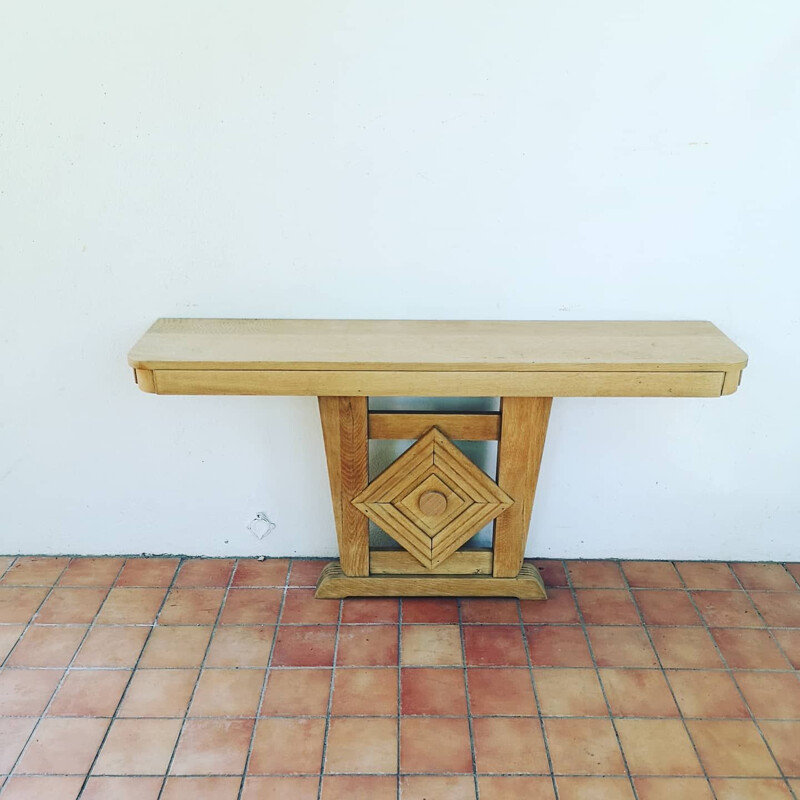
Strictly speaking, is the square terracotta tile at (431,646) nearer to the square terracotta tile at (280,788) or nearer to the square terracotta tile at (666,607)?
the square terracotta tile at (280,788)

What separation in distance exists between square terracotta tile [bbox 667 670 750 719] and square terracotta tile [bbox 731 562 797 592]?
19.9 inches

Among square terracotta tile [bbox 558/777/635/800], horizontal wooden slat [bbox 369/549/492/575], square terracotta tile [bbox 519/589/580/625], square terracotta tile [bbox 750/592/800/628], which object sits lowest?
square terracotta tile [bbox 750/592/800/628]

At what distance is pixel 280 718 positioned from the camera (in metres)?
2.14

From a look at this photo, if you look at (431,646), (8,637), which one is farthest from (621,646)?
(8,637)

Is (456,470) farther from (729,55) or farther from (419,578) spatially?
(729,55)

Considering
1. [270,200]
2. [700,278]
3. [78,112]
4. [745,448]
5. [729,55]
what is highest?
[729,55]

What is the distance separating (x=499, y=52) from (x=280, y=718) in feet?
6.49

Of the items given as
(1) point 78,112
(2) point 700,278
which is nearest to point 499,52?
(2) point 700,278

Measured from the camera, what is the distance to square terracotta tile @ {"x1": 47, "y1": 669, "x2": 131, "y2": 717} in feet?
7.13

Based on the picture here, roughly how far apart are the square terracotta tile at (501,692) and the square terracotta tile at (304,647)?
45cm

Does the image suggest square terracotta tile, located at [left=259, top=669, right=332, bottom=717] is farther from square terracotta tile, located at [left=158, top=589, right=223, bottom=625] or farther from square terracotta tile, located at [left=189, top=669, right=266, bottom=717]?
square terracotta tile, located at [left=158, top=589, right=223, bottom=625]

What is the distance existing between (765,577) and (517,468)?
43.3 inches

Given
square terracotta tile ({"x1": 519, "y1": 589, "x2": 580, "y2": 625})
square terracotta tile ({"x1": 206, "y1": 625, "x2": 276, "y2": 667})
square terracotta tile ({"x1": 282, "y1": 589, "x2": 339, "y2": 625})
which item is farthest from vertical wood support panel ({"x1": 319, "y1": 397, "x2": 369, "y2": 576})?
square terracotta tile ({"x1": 519, "y1": 589, "x2": 580, "y2": 625})

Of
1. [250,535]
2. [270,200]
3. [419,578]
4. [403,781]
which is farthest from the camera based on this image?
[250,535]
